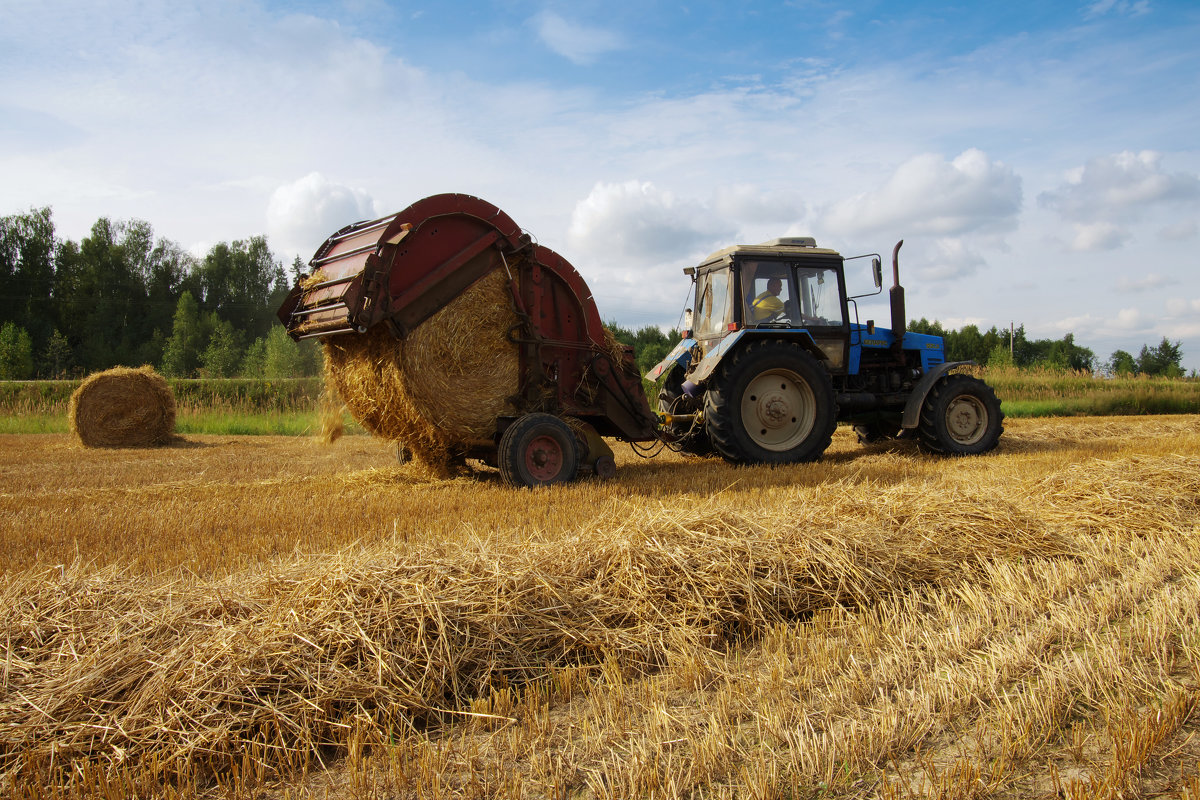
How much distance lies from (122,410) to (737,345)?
10139 mm

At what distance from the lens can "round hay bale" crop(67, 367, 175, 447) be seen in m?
12.4

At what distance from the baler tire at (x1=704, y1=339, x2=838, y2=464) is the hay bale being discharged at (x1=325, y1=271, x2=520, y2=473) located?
2181 millimetres

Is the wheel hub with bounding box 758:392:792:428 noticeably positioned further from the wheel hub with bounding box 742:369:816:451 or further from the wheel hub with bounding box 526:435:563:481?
the wheel hub with bounding box 526:435:563:481

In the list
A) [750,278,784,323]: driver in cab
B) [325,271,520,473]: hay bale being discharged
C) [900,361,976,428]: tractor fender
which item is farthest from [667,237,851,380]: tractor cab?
[325,271,520,473]: hay bale being discharged

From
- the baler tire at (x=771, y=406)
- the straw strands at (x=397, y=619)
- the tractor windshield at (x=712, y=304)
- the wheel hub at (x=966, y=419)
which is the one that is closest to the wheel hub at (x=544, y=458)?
the baler tire at (x=771, y=406)

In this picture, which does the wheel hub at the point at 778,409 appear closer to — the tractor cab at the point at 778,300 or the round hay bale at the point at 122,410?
the tractor cab at the point at 778,300

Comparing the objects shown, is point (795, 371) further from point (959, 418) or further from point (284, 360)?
point (284, 360)

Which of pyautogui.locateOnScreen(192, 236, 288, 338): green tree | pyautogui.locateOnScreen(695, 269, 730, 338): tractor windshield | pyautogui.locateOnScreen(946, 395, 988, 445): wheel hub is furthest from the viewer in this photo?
pyautogui.locateOnScreen(192, 236, 288, 338): green tree

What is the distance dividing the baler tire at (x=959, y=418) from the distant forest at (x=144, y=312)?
23.9 m

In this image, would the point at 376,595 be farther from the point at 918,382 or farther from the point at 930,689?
the point at 918,382

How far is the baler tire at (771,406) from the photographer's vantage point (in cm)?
778

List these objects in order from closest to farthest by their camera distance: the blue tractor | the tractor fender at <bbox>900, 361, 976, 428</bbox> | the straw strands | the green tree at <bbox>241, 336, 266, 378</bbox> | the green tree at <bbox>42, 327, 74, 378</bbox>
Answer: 1. the straw strands
2. the blue tractor
3. the tractor fender at <bbox>900, 361, 976, 428</bbox>
4. the green tree at <bbox>241, 336, 266, 378</bbox>
5. the green tree at <bbox>42, 327, 74, 378</bbox>

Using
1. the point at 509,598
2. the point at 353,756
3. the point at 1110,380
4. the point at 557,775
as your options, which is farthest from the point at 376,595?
the point at 1110,380

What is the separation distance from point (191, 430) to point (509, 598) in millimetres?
14784
